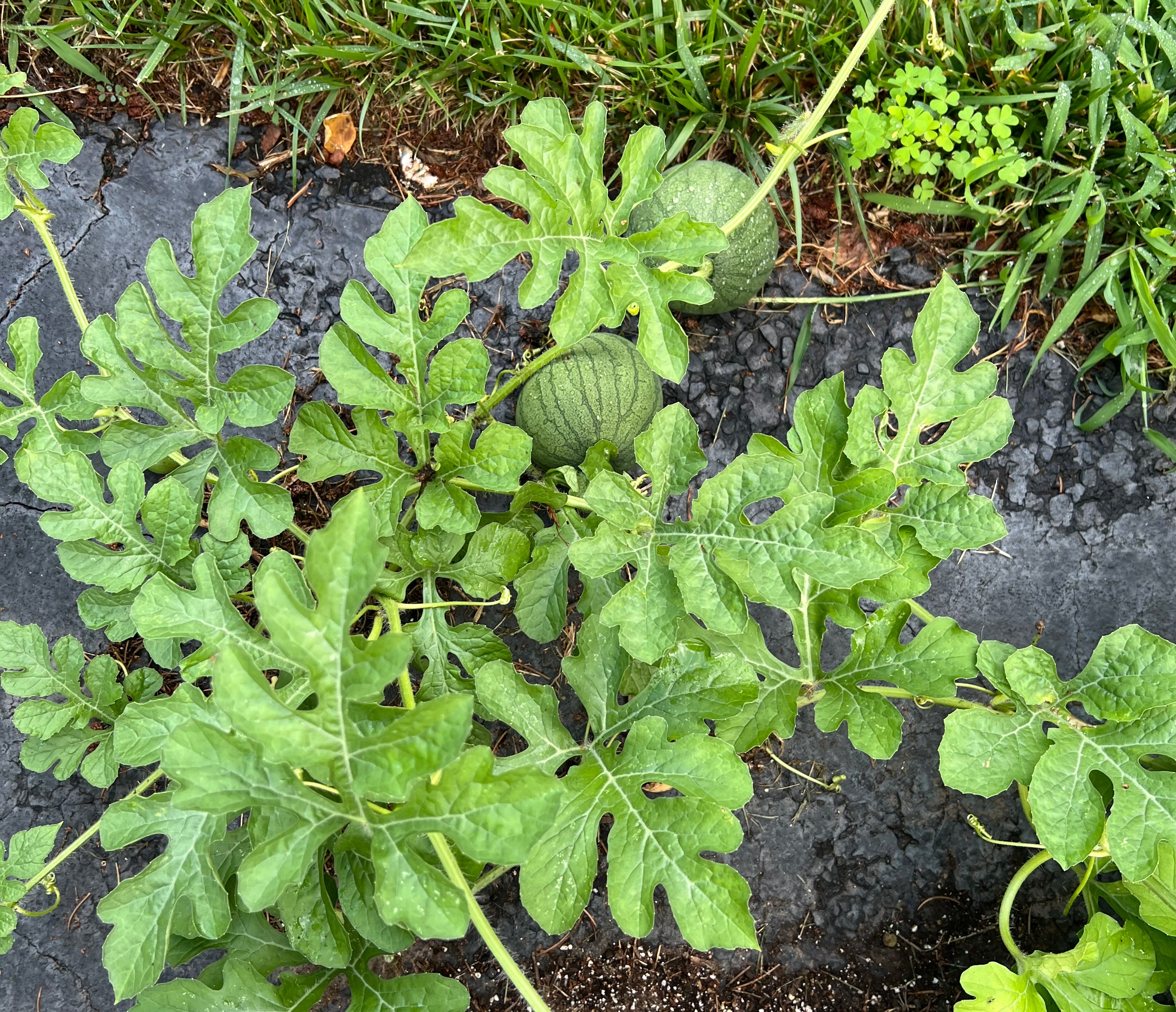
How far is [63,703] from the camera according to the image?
261 cm

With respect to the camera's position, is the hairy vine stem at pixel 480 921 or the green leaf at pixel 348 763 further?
the hairy vine stem at pixel 480 921

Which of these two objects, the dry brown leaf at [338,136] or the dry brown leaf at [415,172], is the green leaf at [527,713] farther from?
the dry brown leaf at [338,136]

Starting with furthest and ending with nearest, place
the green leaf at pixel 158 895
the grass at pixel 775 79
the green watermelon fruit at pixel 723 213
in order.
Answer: the grass at pixel 775 79, the green watermelon fruit at pixel 723 213, the green leaf at pixel 158 895

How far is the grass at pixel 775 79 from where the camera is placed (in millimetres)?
3092

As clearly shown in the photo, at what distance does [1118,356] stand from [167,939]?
11.5 feet

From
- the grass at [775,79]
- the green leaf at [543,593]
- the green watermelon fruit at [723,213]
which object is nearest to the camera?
the green leaf at [543,593]

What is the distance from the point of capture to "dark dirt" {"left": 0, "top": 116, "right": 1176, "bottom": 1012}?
3.14 meters

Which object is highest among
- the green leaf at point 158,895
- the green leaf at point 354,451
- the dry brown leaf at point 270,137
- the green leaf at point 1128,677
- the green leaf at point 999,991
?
the dry brown leaf at point 270,137

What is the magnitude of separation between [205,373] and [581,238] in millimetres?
1040

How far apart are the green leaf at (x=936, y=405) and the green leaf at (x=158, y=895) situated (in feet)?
6.16

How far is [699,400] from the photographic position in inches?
129

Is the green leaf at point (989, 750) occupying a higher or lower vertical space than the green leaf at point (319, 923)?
higher

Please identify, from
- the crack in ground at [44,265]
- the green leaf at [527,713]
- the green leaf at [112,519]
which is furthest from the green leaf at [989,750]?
the crack in ground at [44,265]

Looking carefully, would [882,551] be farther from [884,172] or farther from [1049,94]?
[1049,94]
